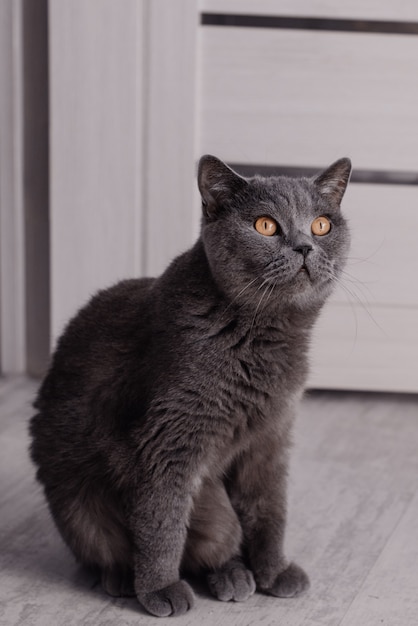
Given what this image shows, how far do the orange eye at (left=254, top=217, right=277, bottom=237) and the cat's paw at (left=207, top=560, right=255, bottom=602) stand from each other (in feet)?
1.74

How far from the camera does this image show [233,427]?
1.35 meters

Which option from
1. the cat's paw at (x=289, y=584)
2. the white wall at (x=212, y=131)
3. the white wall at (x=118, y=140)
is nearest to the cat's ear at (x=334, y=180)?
the cat's paw at (x=289, y=584)

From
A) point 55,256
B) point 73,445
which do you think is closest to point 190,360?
point 73,445

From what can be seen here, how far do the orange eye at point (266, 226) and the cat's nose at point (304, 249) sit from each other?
0.15 ft

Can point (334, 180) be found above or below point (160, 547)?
above

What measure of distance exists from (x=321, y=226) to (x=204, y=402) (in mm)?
302

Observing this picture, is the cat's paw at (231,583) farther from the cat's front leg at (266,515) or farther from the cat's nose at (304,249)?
the cat's nose at (304,249)

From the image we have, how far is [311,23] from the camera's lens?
217 cm

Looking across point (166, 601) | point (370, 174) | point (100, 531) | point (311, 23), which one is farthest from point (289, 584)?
point (311, 23)

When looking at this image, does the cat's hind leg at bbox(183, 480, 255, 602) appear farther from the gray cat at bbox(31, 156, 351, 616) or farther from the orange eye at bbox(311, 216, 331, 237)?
the orange eye at bbox(311, 216, 331, 237)

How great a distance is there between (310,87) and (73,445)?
1.14m

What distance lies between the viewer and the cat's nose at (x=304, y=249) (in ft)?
4.20

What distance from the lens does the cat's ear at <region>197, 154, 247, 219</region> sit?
1.32 meters

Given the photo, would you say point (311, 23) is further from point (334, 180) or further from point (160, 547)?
point (160, 547)
